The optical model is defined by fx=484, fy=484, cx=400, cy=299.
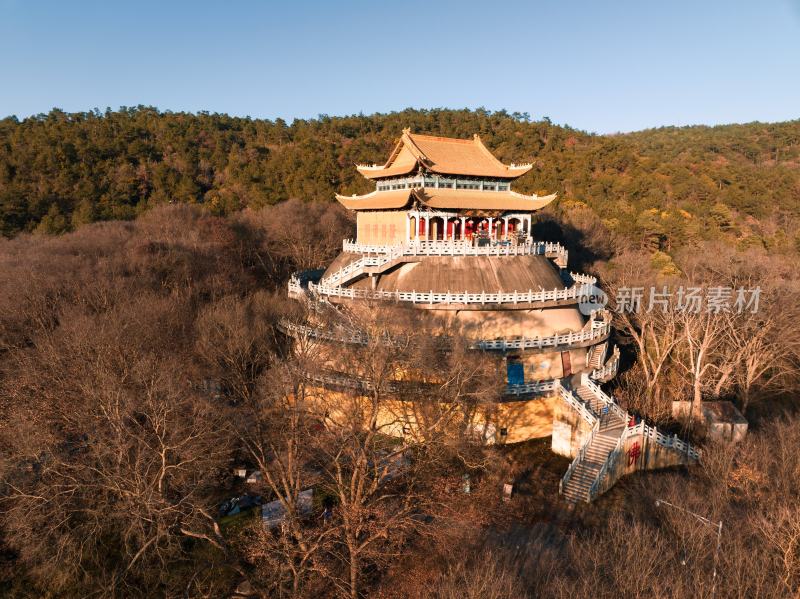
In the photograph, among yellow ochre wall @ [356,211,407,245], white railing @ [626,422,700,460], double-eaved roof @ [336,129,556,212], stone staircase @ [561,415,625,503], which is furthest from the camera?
yellow ochre wall @ [356,211,407,245]

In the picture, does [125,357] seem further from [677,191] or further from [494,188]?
[677,191]

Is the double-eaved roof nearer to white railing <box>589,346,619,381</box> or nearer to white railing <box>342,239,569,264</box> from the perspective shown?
white railing <box>342,239,569,264</box>

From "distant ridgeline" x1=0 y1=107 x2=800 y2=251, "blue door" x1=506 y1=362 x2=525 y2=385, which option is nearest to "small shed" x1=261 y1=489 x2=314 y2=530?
"blue door" x1=506 y1=362 x2=525 y2=385

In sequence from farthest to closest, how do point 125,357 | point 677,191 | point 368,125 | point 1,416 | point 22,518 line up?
1. point 368,125
2. point 677,191
3. point 125,357
4. point 1,416
5. point 22,518

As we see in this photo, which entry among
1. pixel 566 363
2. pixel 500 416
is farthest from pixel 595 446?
pixel 566 363

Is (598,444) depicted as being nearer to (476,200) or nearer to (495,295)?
(495,295)

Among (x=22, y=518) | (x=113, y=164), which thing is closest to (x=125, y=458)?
(x=22, y=518)

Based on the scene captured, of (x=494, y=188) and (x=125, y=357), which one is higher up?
(x=494, y=188)
